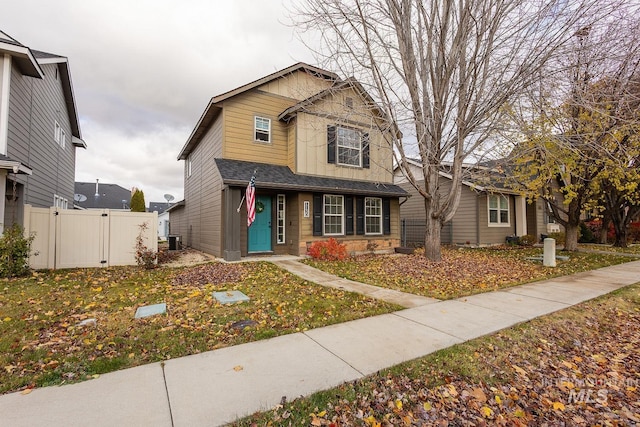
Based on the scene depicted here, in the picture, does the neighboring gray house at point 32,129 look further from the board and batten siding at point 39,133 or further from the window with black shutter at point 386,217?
the window with black shutter at point 386,217

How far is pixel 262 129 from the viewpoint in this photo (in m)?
11.6

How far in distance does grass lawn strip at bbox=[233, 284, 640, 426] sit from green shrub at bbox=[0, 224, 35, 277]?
26.7 ft

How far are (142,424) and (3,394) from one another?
1.44 metres

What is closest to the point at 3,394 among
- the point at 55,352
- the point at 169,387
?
the point at 55,352

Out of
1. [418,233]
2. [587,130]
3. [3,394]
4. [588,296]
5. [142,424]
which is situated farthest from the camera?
[418,233]

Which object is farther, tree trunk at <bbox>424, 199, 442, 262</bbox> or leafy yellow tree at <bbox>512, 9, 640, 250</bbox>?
tree trunk at <bbox>424, 199, 442, 262</bbox>

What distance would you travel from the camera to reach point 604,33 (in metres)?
7.54

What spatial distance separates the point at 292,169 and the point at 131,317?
8148mm

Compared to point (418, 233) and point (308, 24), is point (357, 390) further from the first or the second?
point (418, 233)

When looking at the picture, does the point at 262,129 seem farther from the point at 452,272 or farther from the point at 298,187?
the point at 452,272

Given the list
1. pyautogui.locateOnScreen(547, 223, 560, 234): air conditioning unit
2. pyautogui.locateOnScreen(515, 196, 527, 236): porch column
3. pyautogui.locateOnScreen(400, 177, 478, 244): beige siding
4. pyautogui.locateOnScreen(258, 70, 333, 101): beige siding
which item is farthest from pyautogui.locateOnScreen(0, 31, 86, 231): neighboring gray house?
pyautogui.locateOnScreen(547, 223, 560, 234): air conditioning unit

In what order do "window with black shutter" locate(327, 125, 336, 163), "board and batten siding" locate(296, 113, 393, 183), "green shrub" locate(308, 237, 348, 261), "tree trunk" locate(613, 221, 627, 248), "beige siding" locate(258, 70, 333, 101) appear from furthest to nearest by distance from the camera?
"tree trunk" locate(613, 221, 627, 248) < "window with black shutter" locate(327, 125, 336, 163) < "beige siding" locate(258, 70, 333, 101) < "board and batten siding" locate(296, 113, 393, 183) < "green shrub" locate(308, 237, 348, 261)

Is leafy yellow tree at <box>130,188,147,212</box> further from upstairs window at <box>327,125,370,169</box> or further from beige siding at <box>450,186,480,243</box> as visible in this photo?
beige siding at <box>450,186,480,243</box>

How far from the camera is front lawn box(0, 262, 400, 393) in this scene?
10.2ft
